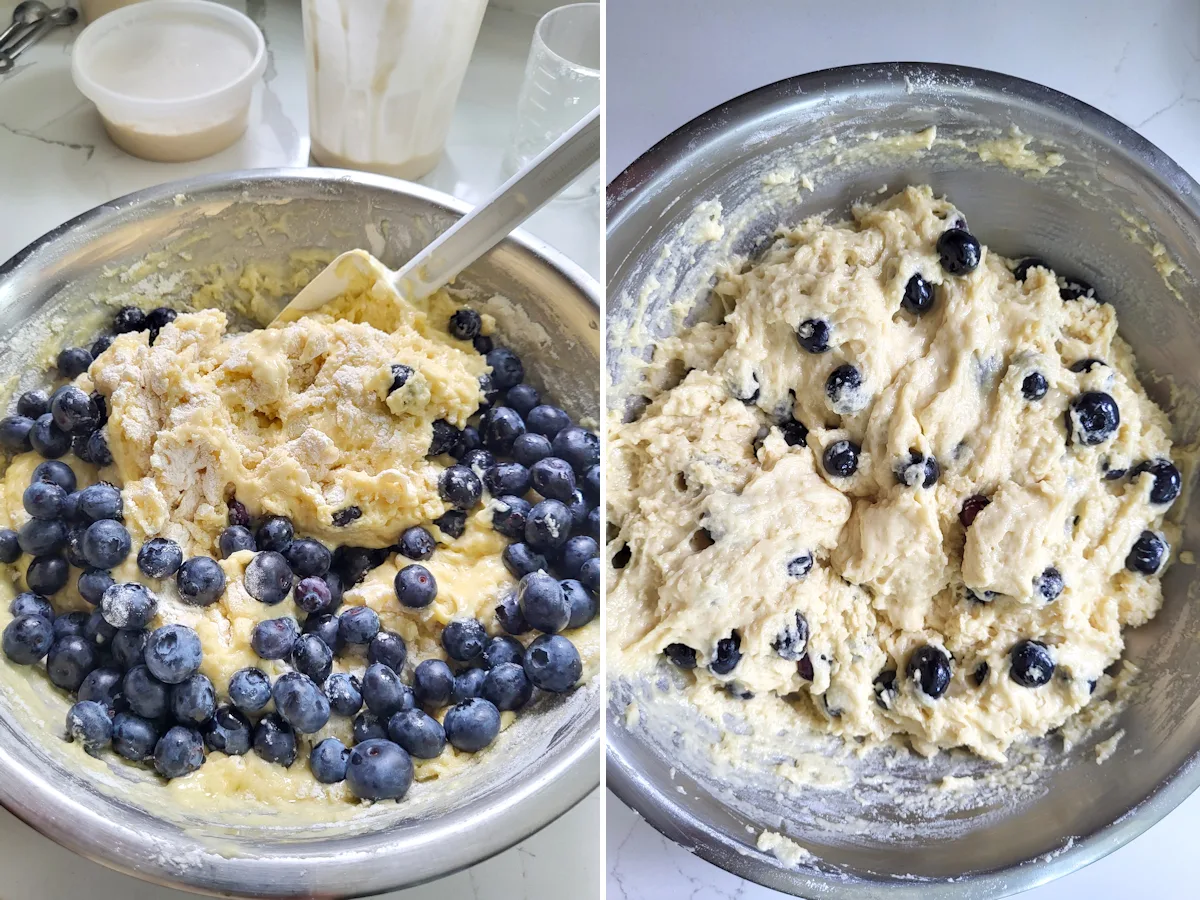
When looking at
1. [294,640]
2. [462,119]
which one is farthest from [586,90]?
[294,640]

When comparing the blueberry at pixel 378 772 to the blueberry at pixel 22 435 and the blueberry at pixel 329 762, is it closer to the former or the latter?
the blueberry at pixel 329 762

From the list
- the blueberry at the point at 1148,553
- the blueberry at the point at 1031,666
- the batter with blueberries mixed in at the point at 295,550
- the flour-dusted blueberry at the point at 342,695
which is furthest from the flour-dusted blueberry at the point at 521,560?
the blueberry at the point at 1148,553

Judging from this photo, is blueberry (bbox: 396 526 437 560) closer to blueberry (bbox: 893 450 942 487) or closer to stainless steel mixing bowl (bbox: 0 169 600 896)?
stainless steel mixing bowl (bbox: 0 169 600 896)

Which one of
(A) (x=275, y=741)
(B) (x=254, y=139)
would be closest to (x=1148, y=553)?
(A) (x=275, y=741)

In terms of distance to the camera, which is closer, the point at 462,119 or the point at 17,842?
the point at 17,842

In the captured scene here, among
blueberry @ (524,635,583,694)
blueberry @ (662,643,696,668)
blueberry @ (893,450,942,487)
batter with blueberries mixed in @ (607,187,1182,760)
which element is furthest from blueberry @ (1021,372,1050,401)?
blueberry @ (524,635,583,694)

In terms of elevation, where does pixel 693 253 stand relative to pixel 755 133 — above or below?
below

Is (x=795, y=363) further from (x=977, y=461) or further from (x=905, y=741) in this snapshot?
(x=905, y=741)

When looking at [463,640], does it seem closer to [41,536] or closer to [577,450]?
[577,450]
